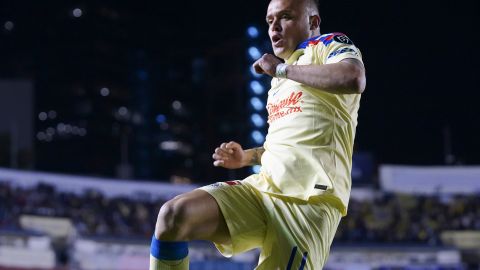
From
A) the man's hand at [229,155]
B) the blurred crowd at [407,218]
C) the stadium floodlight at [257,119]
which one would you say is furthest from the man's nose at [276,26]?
the stadium floodlight at [257,119]

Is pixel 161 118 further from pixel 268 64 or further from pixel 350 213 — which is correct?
pixel 268 64

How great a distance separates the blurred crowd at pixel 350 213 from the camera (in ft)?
71.6

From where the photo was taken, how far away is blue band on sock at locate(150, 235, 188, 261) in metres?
3.42

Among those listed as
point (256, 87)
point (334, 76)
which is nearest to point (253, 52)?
point (256, 87)

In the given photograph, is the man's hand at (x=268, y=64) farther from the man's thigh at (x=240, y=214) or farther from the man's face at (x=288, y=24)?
the man's thigh at (x=240, y=214)

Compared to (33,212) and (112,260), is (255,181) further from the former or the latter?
(33,212)

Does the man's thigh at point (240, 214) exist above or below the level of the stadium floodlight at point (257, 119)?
above

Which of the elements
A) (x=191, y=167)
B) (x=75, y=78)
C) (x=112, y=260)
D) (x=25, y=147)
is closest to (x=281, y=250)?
(x=112, y=260)

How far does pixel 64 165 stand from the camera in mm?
41031

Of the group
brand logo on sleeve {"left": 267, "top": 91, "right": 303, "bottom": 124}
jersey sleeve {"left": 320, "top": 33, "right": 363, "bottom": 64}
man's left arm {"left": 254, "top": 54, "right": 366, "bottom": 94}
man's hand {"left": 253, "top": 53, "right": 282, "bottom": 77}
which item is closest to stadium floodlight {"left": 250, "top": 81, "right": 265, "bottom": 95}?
brand logo on sleeve {"left": 267, "top": 91, "right": 303, "bottom": 124}

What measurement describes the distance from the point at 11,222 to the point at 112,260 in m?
3.69

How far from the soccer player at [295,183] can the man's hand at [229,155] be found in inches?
12.9

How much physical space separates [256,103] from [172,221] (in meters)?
20.2

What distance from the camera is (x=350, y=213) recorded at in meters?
25.3
